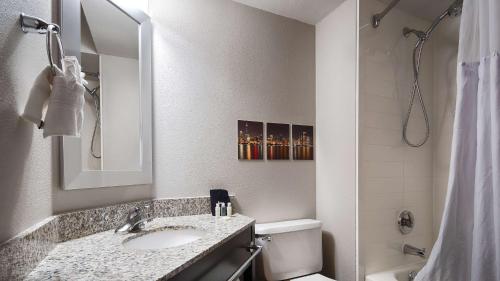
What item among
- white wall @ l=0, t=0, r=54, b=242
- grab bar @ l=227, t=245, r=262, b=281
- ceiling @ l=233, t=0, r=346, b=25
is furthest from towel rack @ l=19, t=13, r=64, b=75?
ceiling @ l=233, t=0, r=346, b=25

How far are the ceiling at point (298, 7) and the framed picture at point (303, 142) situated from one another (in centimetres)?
86

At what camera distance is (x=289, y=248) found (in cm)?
164

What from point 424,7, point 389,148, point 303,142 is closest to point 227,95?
point 303,142

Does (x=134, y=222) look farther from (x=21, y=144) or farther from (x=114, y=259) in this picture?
(x=21, y=144)

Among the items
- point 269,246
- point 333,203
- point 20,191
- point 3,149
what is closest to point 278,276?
point 269,246

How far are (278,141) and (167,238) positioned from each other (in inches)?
39.3

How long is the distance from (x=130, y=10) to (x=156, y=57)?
0.27m

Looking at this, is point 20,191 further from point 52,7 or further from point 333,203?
point 333,203

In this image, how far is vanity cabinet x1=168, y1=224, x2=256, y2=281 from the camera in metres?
0.85

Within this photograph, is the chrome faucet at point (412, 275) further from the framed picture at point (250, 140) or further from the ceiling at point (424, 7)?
the ceiling at point (424, 7)

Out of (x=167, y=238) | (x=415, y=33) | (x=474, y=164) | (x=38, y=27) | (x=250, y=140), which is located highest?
(x=415, y=33)

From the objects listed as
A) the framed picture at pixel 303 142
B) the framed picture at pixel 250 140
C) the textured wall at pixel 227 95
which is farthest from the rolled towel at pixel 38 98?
the framed picture at pixel 303 142

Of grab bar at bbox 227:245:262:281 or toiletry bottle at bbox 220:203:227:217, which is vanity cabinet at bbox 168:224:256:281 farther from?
toiletry bottle at bbox 220:203:227:217

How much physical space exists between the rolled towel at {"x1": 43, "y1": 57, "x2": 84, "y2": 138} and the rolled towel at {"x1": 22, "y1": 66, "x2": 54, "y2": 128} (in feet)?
0.07
